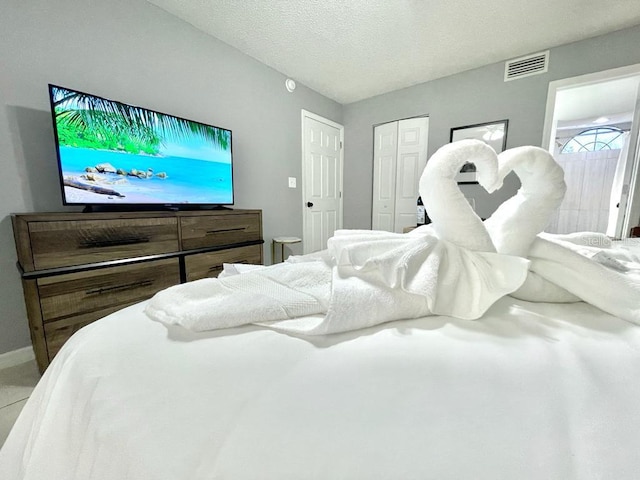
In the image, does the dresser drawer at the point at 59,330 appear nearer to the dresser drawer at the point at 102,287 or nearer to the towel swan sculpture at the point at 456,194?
the dresser drawer at the point at 102,287

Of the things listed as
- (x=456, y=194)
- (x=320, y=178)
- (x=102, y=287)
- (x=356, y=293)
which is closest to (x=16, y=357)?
(x=102, y=287)

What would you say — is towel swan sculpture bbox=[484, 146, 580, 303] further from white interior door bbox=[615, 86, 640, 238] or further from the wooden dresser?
white interior door bbox=[615, 86, 640, 238]

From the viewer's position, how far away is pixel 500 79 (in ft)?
8.76

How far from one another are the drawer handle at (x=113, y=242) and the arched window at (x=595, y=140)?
6.54 m

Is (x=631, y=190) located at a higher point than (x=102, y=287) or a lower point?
higher

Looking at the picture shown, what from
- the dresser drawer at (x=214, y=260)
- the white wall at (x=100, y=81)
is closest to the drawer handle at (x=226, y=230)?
the dresser drawer at (x=214, y=260)

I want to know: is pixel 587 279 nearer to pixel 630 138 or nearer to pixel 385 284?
pixel 385 284

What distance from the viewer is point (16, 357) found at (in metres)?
1.47

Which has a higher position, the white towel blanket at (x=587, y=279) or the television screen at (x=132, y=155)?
the television screen at (x=132, y=155)

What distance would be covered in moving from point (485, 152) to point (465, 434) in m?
0.70

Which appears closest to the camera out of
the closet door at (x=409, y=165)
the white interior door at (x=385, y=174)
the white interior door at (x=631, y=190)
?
the white interior door at (x=631, y=190)

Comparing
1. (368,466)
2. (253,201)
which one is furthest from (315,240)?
(368,466)

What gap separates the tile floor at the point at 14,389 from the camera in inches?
42.5

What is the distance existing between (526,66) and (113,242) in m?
3.83
